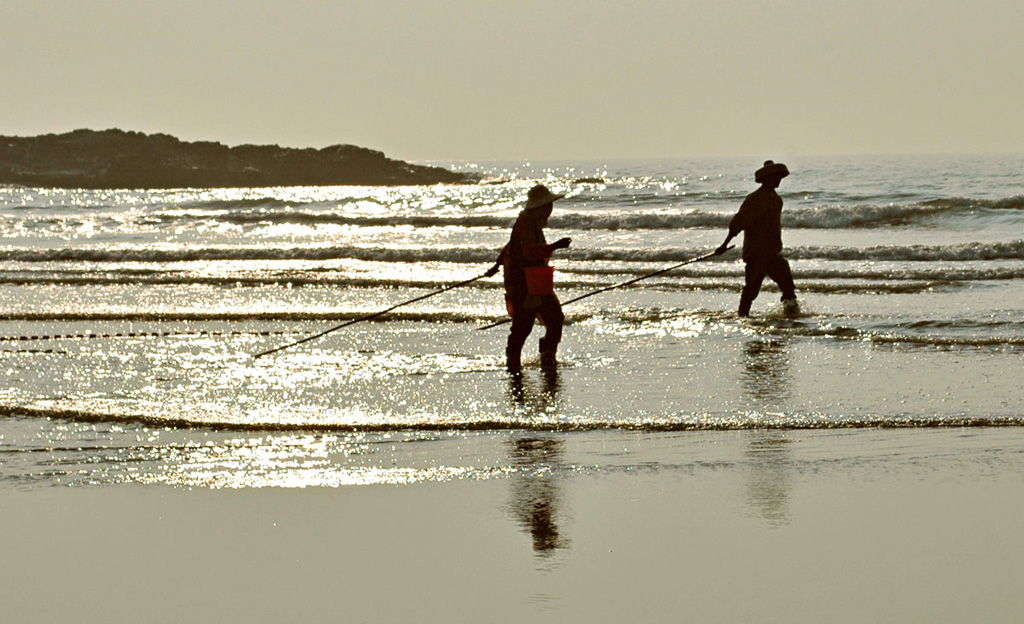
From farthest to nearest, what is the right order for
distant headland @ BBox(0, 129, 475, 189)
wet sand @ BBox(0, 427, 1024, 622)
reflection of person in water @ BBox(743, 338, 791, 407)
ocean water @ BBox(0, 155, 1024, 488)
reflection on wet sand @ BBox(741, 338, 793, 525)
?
distant headland @ BBox(0, 129, 475, 189) → reflection of person in water @ BBox(743, 338, 791, 407) → ocean water @ BBox(0, 155, 1024, 488) → reflection on wet sand @ BBox(741, 338, 793, 525) → wet sand @ BBox(0, 427, 1024, 622)

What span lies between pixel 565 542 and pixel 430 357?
6.01m

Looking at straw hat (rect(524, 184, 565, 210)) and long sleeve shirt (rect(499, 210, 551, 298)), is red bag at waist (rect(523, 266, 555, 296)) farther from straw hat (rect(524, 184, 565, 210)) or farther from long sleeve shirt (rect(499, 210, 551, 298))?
straw hat (rect(524, 184, 565, 210))

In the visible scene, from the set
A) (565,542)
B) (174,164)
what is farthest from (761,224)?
(174,164)

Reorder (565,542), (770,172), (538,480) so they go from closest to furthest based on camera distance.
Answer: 1. (565,542)
2. (538,480)
3. (770,172)

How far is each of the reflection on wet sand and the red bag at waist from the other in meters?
1.64

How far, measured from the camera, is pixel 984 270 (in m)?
18.0

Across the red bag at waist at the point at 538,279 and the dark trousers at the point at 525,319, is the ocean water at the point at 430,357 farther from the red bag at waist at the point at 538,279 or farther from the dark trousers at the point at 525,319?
the red bag at waist at the point at 538,279

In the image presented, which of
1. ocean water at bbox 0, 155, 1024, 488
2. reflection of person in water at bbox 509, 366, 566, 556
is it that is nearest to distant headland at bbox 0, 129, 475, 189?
ocean water at bbox 0, 155, 1024, 488

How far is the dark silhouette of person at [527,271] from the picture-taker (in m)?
10.5

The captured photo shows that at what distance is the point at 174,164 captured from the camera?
382 ft

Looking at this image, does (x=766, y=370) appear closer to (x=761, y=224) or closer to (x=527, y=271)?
(x=527, y=271)

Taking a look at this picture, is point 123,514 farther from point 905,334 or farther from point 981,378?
point 905,334

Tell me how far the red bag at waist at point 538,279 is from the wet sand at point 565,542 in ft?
10.9

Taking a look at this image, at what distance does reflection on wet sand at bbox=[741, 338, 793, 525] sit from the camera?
20.1ft
